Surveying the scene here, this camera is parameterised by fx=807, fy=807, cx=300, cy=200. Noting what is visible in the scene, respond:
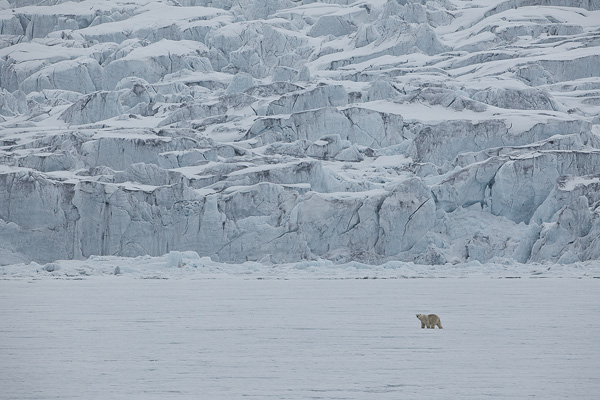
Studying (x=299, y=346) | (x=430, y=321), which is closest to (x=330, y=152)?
(x=430, y=321)

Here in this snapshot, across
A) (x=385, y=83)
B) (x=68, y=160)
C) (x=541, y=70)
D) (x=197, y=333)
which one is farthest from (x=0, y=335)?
(x=541, y=70)

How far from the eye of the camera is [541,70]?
5078 cm

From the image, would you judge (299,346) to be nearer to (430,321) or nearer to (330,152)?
(430,321)

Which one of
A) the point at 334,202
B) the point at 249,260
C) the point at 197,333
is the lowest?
the point at 249,260

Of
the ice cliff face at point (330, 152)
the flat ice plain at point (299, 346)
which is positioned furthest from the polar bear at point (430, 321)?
the ice cliff face at point (330, 152)

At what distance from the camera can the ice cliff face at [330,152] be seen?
25.9m

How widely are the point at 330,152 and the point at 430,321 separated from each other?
2559 cm

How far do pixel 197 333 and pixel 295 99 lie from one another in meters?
33.5

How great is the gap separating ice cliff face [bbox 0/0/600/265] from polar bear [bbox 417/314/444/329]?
14.6 m

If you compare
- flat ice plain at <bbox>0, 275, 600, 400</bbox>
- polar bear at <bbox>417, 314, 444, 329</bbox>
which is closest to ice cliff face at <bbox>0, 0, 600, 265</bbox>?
flat ice plain at <bbox>0, 275, 600, 400</bbox>

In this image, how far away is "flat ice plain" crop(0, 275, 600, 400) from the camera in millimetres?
5598

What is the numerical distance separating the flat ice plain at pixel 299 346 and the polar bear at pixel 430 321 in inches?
5.9

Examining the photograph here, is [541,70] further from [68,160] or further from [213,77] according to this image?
[68,160]

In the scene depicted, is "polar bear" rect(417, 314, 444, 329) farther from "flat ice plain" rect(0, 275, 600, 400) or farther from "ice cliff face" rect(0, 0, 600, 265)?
"ice cliff face" rect(0, 0, 600, 265)
